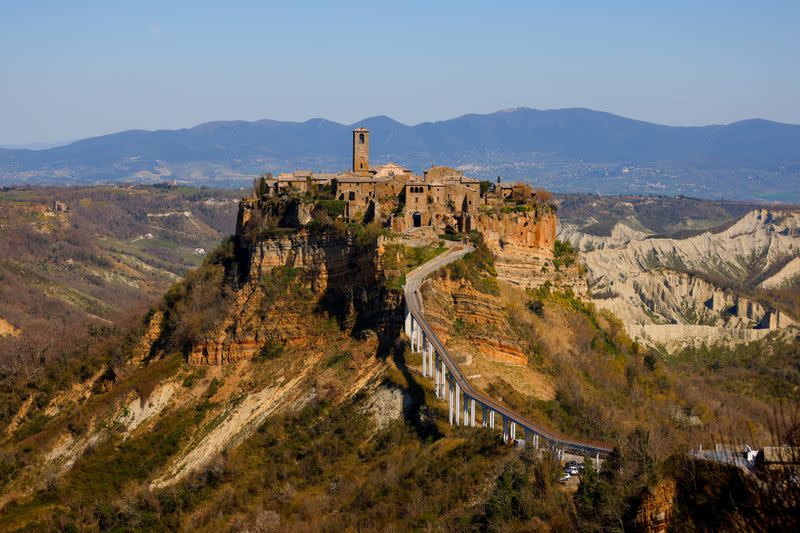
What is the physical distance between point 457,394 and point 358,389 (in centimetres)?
805

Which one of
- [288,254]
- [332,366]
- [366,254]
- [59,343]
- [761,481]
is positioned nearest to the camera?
[761,481]

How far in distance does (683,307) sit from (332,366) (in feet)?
174

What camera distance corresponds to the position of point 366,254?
5944 centimetres

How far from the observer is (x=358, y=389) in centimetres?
5219

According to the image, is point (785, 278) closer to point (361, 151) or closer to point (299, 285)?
point (361, 151)

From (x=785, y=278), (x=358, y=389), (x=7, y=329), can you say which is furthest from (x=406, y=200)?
(x=785, y=278)

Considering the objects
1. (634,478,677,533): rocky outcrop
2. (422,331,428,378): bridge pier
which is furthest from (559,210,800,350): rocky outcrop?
(634,478,677,533): rocky outcrop

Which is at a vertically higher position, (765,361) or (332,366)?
(332,366)

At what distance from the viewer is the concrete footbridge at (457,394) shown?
4012cm

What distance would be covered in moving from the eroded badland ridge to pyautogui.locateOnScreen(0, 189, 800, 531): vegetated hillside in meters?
0.12

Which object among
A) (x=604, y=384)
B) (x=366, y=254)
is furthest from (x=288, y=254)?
(x=604, y=384)

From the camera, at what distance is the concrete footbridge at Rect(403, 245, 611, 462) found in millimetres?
40125

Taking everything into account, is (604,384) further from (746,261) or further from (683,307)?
(746,261)

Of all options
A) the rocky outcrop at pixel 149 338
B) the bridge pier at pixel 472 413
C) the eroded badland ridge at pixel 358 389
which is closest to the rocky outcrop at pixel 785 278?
the eroded badland ridge at pixel 358 389
